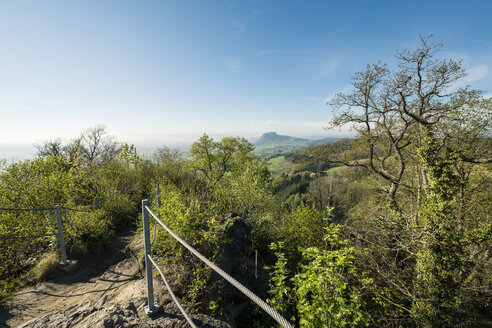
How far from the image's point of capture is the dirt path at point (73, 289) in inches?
149

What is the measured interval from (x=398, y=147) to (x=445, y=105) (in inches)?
115

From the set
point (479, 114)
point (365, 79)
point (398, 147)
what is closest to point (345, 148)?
point (398, 147)

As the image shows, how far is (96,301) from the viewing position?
136 inches

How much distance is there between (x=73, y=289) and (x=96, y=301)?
2075 millimetres

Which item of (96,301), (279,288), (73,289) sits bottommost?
(73,289)

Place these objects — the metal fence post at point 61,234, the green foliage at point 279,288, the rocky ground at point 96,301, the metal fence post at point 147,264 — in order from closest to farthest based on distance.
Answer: the metal fence post at point 147,264
the rocky ground at point 96,301
the green foliage at point 279,288
the metal fence post at point 61,234

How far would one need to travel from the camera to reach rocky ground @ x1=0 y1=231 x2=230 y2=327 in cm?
284

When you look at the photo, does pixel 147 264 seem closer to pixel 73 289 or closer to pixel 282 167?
pixel 73 289

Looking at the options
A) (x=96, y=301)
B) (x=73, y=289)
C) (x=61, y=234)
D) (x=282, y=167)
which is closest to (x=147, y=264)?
(x=96, y=301)

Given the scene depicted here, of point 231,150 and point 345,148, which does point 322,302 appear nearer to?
point 345,148

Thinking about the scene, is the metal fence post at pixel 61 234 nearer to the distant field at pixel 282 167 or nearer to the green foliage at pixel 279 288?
the green foliage at pixel 279 288

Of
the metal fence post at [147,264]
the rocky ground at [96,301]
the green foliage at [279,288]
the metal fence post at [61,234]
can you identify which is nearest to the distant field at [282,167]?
the rocky ground at [96,301]

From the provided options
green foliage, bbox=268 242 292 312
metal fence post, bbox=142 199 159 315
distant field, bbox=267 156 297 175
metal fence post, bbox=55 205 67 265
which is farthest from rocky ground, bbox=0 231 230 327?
distant field, bbox=267 156 297 175

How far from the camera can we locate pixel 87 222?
20.6ft
